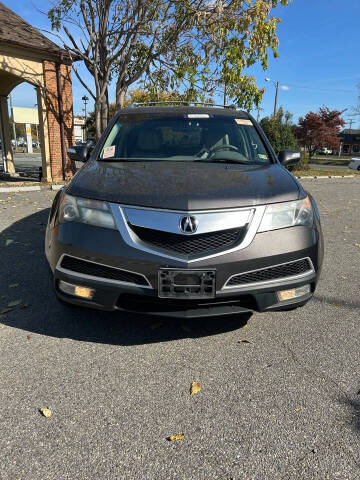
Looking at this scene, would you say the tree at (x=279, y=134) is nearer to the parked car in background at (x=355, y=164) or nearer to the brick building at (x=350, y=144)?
the parked car in background at (x=355, y=164)

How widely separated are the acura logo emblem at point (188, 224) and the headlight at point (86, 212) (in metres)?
0.43

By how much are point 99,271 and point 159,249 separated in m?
0.41

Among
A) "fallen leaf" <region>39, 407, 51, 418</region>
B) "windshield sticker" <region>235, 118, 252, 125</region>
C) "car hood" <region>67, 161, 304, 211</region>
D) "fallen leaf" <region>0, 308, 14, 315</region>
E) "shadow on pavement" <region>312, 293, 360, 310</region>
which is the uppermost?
"windshield sticker" <region>235, 118, 252, 125</region>

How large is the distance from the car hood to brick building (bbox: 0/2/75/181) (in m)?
9.58

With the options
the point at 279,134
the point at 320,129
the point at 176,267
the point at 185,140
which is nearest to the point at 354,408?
the point at 176,267

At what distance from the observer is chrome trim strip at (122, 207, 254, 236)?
2.15 metres

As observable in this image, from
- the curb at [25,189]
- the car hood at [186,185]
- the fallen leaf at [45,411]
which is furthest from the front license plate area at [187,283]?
the curb at [25,189]

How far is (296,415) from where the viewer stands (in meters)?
1.94

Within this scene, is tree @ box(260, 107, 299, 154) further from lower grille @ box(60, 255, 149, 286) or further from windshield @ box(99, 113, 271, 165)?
lower grille @ box(60, 255, 149, 286)

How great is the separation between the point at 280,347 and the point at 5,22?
1309 centimetres

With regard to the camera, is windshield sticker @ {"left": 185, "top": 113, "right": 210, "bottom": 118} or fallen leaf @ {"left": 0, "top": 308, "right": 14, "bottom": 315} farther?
windshield sticker @ {"left": 185, "top": 113, "right": 210, "bottom": 118}

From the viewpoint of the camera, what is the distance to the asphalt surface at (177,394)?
1.65 m

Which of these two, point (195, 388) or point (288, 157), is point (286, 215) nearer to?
A: point (195, 388)

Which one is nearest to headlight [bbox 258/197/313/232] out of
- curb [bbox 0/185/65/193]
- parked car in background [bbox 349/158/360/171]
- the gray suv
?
the gray suv
